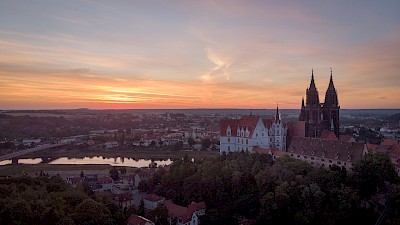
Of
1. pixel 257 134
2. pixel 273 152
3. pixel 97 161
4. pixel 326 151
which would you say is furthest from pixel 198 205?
pixel 97 161

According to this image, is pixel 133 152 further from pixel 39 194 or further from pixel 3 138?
pixel 39 194

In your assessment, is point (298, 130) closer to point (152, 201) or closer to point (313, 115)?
point (313, 115)

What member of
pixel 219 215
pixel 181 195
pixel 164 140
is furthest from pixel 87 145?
pixel 219 215

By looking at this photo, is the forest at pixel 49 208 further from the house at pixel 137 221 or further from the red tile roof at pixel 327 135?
the red tile roof at pixel 327 135

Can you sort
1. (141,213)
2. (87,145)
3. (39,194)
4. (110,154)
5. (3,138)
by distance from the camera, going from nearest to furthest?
1. (39,194)
2. (141,213)
3. (110,154)
4. (87,145)
5. (3,138)

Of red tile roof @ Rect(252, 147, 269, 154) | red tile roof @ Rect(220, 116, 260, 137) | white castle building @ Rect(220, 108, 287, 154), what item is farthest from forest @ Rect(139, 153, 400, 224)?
red tile roof @ Rect(220, 116, 260, 137)

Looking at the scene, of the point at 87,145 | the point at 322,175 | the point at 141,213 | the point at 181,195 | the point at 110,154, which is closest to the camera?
the point at 322,175
